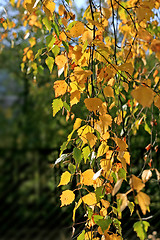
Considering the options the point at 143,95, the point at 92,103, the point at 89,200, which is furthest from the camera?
the point at 89,200

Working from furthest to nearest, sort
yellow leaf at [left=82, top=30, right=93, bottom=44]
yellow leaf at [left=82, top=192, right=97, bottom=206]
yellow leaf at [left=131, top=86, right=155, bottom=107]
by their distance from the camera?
yellow leaf at [left=82, top=192, right=97, bottom=206] < yellow leaf at [left=82, top=30, right=93, bottom=44] < yellow leaf at [left=131, top=86, right=155, bottom=107]

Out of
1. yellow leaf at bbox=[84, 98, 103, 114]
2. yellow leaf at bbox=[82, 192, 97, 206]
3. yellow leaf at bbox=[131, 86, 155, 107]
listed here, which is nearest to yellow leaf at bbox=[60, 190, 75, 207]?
yellow leaf at bbox=[82, 192, 97, 206]

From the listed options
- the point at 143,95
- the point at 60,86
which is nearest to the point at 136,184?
the point at 143,95

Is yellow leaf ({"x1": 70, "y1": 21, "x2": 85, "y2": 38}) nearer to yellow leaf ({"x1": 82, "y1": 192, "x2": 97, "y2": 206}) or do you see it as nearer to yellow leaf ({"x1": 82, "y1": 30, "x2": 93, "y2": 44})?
yellow leaf ({"x1": 82, "y1": 30, "x2": 93, "y2": 44})

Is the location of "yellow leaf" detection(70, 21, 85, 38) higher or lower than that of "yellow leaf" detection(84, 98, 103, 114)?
higher

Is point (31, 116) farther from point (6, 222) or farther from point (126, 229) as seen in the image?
point (126, 229)

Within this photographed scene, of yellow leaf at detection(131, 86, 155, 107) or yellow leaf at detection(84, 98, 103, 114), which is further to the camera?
yellow leaf at detection(84, 98, 103, 114)

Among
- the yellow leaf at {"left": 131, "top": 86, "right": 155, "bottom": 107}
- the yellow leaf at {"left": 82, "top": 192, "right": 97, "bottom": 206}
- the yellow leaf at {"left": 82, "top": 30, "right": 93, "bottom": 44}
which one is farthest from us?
the yellow leaf at {"left": 82, "top": 192, "right": 97, "bottom": 206}

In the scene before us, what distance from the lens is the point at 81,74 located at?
2.28ft

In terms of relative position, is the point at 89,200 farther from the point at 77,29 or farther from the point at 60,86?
the point at 77,29

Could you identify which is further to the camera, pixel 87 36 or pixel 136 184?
pixel 87 36

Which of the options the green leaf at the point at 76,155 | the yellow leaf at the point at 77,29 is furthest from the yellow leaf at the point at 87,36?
the green leaf at the point at 76,155

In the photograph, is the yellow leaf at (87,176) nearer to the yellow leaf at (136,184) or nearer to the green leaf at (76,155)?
the green leaf at (76,155)

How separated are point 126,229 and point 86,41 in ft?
6.16
